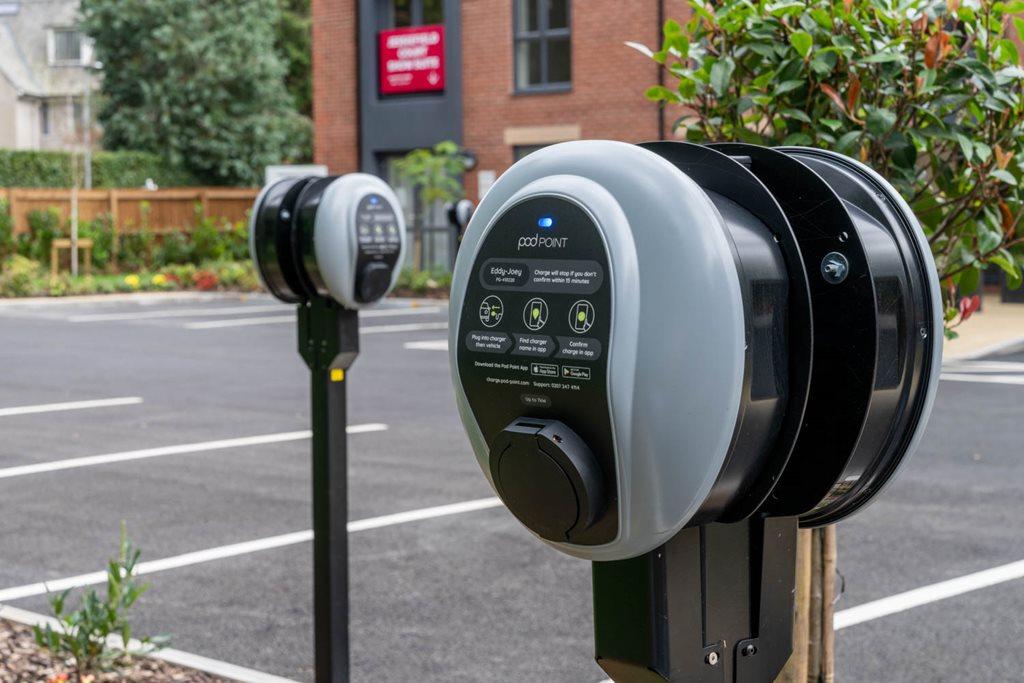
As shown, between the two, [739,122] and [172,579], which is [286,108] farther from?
[739,122]

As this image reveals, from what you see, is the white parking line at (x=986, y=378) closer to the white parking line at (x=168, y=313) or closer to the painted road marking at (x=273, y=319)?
the painted road marking at (x=273, y=319)

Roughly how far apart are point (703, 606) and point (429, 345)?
50.7ft

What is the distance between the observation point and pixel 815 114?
309cm

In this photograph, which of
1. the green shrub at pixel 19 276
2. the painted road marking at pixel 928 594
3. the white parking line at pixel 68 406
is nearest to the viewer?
the painted road marking at pixel 928 594

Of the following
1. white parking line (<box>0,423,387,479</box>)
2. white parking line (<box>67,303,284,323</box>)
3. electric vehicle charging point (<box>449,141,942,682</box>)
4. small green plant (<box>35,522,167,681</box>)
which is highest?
electric vehicle charging point (<box>449,141,942,682</box>)

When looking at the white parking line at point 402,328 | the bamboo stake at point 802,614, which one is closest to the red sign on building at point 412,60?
the white parking line at point 402,328

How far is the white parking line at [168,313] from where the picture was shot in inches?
853

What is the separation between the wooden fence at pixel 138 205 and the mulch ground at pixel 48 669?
83.9ft

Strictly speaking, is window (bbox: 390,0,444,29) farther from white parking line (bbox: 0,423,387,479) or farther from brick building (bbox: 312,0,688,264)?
white parking line (bbox: 0,423,387,479)

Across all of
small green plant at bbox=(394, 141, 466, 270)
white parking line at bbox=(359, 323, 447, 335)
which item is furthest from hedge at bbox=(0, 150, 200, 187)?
white parking line at bbox=(359, 323, 447, 335)

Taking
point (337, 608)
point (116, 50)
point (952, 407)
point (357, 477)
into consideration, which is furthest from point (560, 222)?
point (116, 50)

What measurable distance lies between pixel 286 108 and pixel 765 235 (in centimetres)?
4291

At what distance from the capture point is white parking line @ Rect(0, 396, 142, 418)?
11.6 m

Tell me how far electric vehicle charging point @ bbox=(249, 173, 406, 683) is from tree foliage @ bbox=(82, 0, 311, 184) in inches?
1416
